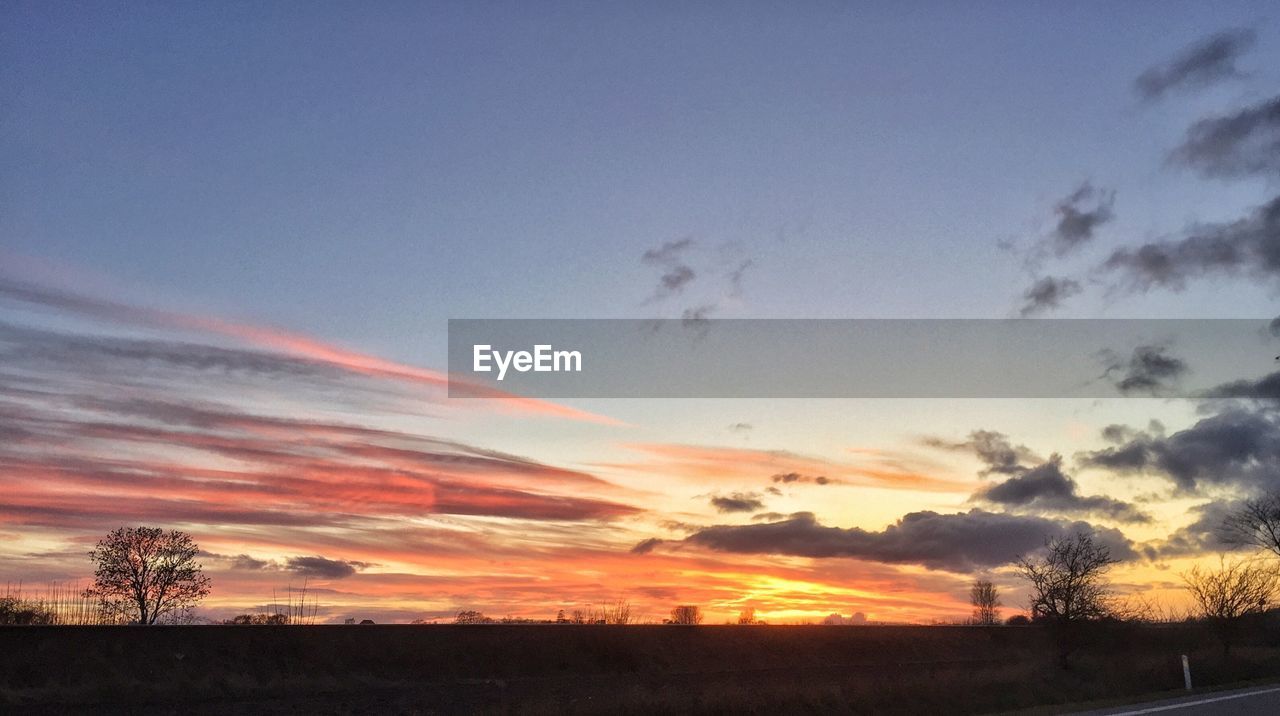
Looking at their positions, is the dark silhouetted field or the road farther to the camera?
the dark silhouetted field

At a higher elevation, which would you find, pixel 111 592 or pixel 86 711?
pixel 111 592

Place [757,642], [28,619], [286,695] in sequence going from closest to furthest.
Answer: [286,695]
[28,619]
[757,642]

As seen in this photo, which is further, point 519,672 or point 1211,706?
point 519,672

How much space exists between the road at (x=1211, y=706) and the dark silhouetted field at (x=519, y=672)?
5157mm

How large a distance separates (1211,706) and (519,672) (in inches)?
1255

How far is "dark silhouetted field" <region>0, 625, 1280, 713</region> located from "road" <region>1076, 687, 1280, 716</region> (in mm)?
5157

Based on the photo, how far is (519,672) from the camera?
50.1 meters

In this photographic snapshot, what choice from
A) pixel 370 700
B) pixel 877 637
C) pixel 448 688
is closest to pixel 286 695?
pixel 370 700

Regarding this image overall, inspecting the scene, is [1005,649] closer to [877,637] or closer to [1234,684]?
[877,637]

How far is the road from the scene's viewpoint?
23.6 m

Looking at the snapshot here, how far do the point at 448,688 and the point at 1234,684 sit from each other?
30.8 metres

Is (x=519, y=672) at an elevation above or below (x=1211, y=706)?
below

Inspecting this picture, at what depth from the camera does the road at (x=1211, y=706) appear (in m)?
23.6

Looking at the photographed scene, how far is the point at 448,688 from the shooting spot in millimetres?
43188
